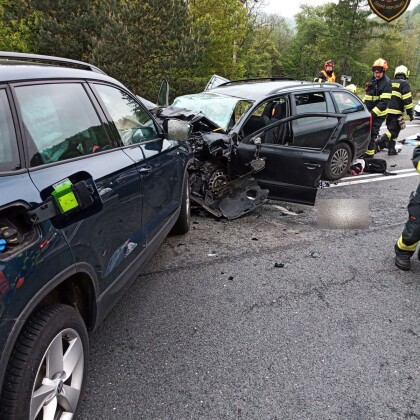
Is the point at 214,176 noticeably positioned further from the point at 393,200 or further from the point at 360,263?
the point at 393,200

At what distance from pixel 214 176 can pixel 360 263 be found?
6.61 feet

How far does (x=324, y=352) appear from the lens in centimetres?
256

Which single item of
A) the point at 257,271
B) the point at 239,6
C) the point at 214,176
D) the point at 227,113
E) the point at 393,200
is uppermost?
the point at 239,6

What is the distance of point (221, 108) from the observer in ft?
17.5

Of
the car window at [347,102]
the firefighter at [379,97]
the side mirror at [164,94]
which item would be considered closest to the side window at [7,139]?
the side mirror at [164,94]

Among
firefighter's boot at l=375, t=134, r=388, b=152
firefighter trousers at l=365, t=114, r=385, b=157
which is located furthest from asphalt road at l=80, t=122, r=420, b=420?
firefighter's boot at l=375, t=134, r=388, b=152

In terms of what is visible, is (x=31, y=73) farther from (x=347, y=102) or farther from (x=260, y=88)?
(x=347, y=102)

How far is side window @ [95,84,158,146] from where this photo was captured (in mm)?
2658

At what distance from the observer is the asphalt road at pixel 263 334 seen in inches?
84.8

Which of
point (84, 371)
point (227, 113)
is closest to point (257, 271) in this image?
point (84, 371)

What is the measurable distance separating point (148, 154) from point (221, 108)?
2.70m

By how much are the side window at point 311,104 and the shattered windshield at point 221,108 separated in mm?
827

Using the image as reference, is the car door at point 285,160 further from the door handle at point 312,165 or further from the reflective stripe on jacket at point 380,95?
the reflective stripe on jacket at point 380,95

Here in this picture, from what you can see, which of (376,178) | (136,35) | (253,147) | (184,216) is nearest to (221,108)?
(253,147)
